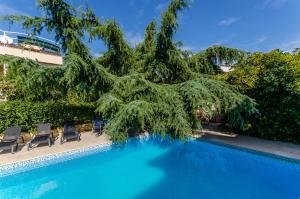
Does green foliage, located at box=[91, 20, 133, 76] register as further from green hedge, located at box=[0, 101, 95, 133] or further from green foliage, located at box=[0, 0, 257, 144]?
green hedge, located at box=[0, 101, 95, 133]

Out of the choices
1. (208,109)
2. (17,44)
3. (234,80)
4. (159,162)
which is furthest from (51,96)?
(234,80)

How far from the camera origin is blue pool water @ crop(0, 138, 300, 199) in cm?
713

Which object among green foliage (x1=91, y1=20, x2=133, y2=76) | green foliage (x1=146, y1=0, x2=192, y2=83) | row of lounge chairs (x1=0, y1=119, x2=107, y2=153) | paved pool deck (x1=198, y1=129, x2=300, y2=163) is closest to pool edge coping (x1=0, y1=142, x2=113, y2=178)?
row of lounge chairs (x1=0, y1=119, x2=107, y2=153)

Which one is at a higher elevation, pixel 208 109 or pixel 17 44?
pixel 17 44

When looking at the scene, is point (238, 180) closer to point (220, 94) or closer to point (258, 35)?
point (220, 94)

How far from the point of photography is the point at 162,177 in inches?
330

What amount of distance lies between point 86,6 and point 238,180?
12933 mm

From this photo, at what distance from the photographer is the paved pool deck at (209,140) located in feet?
31.1

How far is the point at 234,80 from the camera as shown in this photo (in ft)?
41.9

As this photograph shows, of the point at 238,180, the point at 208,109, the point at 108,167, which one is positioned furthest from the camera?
the point at 208,109

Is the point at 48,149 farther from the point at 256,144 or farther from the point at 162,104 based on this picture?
the point at 256,144

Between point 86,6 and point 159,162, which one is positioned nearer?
Result: point 159,162

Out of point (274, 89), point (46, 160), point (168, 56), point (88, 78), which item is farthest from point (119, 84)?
point (274, 89)

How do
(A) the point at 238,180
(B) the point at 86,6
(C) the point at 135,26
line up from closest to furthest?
(A) the point at 238,180, (B) the point at 86,6, (C) the point at 135,26
